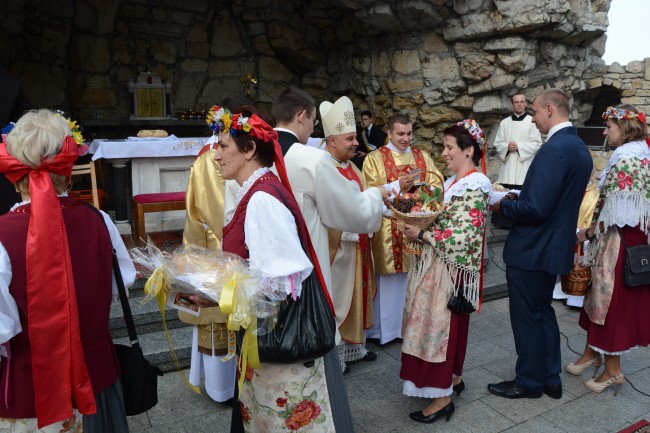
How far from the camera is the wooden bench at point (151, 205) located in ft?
17.0

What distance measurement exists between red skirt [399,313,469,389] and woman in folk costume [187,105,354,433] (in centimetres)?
114

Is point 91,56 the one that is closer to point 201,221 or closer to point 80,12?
point 80,12

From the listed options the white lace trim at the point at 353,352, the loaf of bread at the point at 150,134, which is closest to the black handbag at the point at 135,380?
the white lace trim at the point at 353,352

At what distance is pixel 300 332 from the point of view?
183cm

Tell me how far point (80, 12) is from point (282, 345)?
358 inches

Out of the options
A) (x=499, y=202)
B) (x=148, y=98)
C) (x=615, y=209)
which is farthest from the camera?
(x=148, y=98)

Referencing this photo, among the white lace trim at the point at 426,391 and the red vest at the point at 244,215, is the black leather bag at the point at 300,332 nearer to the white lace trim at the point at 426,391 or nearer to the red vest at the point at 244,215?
the red vest at the point at 244,215

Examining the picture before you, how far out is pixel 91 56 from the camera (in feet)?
30.3

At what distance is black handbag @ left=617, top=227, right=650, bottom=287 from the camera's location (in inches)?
136

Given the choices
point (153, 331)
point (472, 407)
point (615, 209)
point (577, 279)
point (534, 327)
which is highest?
point (615, 209)

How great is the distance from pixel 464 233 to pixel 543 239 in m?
0.59

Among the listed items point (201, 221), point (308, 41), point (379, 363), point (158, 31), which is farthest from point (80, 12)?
point (379, 363)

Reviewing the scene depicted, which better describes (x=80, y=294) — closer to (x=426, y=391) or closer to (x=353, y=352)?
(x=426, y=391)

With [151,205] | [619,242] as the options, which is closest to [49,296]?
[619,242]
